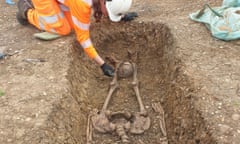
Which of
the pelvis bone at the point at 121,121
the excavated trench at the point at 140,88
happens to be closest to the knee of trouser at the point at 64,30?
the excavated trench at the point at 140,88

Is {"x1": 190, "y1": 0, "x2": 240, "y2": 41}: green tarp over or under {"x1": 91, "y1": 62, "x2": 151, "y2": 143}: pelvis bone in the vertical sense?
over

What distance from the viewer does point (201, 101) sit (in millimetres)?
4238

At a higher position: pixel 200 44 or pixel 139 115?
pixel 200 44

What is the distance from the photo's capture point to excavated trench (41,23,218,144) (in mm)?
4258

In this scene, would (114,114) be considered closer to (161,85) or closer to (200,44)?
(161,85)

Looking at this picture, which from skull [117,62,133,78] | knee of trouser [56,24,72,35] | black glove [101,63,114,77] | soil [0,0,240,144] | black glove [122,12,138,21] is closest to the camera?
soil [0,0,240,144]

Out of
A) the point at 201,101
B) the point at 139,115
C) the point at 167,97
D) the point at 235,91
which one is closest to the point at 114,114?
the point at 139,115

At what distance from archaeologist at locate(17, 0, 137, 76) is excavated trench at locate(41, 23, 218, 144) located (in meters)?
0.32

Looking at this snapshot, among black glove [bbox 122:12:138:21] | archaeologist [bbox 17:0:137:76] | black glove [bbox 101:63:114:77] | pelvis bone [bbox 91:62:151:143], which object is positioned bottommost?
pelvis bone [bbox 91:62:151:143]

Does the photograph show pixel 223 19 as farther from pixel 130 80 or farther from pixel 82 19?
pixel 82 19

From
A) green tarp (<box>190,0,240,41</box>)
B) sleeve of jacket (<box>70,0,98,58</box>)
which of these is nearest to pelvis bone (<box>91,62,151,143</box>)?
sleeve of jacket (<box>70,0,98,58</box>)

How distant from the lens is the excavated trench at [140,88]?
426 centimetres

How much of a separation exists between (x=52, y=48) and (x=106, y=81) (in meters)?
0.87

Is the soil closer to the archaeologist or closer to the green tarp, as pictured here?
the green tarp
